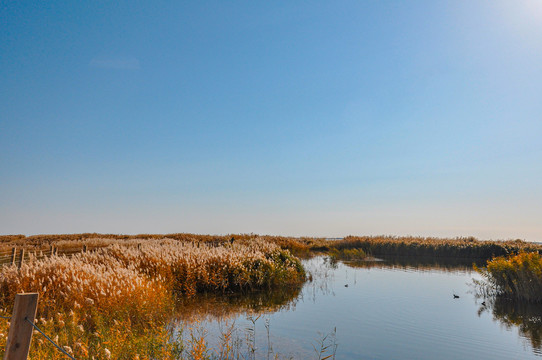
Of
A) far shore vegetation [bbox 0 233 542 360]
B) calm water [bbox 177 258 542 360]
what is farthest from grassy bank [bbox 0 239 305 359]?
calm water [bbox 177 258 542 360]

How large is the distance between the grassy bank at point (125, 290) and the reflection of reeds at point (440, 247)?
2204cm

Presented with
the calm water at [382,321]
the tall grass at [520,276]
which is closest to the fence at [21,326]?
the calm water at [382,321]

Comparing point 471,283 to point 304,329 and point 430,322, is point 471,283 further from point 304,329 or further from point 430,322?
point 304,329

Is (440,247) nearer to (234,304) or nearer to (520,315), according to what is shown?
(520,315)

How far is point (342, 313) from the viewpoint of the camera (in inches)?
430

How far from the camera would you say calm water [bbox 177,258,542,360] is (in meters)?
8.01

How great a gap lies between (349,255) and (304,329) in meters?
23.3

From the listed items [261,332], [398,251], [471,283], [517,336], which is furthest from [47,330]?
[398,251]

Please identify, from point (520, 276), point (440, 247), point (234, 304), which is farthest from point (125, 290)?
point (440, 247)

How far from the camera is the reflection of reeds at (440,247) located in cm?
3266

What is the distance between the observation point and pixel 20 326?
3455 mm

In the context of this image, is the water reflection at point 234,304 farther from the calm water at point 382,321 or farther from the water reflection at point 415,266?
the water reflection at point 415,266

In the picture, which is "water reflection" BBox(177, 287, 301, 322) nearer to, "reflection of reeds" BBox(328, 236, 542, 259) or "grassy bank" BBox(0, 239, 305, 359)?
"grassy bank" BBox(0, 239, 305, 359)

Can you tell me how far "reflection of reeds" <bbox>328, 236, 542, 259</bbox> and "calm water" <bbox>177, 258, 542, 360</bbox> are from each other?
20237 mm
